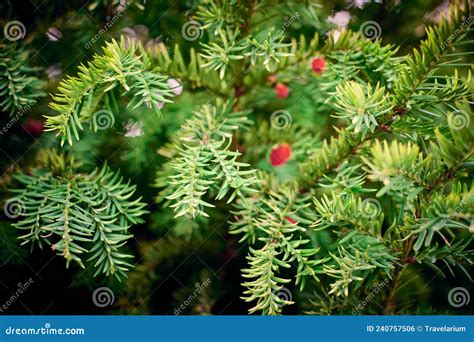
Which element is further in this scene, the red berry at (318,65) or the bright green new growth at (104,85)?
the red berry at (318,65)

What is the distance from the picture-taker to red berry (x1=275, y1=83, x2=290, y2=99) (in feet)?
1.67

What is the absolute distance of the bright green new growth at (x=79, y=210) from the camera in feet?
1.30

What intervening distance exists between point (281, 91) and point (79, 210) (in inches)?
8.9

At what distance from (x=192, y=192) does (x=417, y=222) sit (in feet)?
0.52

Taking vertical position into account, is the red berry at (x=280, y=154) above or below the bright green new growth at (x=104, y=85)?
above

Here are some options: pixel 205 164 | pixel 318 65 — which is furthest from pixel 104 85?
pixel 318 65

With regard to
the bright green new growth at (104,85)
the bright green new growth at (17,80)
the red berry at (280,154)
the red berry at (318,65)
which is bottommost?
the bright green new growth at (17,80)

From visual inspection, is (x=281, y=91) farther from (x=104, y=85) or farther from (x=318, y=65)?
(x=104, y=85)

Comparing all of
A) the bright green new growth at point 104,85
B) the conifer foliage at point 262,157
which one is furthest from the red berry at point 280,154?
the bright green new growth at point 104,85

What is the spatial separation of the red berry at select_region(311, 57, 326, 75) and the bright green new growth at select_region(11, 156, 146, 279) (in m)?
0.21

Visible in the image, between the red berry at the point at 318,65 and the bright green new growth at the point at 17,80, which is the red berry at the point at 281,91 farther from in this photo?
the bright green new growth at the point at 17,80

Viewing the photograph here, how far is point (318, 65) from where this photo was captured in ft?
1.60

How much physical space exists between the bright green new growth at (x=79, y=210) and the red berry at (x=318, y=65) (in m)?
0.21
